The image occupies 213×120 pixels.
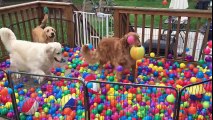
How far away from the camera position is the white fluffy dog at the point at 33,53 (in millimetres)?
5012

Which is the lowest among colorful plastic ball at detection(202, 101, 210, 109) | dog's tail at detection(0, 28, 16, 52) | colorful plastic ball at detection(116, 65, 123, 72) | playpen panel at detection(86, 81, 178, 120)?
playpen panel at detection(86, 81, 178, 120)

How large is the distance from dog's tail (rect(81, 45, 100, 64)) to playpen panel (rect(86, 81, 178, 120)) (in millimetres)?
934

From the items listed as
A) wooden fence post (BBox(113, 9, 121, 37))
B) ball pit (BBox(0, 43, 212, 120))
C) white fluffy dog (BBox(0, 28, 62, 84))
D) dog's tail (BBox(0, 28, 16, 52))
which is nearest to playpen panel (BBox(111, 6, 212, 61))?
wooden fence post (BBox(113, 9, 121, 37))

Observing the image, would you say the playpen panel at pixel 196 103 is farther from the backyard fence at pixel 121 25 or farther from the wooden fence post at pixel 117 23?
the wooden fence post at pixel 117 23

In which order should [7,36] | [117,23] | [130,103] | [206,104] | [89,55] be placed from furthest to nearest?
[117,23]
[89,55]
[7,36]
[130,103]
[206,104]

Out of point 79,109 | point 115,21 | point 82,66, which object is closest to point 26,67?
point 82,66

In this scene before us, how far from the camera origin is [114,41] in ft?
16.5

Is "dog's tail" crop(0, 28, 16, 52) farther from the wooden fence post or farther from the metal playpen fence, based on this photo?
the wooden fence post

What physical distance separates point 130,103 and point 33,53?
2.22 m

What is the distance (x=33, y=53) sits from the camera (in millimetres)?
5086

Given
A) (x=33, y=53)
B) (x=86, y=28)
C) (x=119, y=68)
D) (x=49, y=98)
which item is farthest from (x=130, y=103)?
(x=86, y=28)

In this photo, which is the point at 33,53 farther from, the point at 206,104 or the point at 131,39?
the point at 206,104

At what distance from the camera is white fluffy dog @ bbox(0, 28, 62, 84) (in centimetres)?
501

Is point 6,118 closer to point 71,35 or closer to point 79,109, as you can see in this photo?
point 79,109
